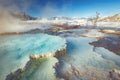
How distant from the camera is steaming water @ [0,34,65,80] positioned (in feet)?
11.8

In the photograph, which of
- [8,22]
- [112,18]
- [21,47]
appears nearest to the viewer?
[21,47]

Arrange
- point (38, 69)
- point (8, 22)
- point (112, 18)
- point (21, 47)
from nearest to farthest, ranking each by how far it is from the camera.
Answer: point (38, 69) < point (21, 47) < point (112, 18) < point (8, 22)

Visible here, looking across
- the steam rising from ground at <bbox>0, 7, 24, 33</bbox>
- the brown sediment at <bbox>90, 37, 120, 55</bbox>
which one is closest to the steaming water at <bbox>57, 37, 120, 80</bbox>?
the brown sediment at <bbox>90, 37, 120, 55</bbox>

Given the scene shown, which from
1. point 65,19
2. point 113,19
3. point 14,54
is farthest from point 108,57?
point 14,54

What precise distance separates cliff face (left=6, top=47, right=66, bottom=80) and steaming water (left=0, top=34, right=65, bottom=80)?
9 cm

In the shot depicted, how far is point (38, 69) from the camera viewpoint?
355 cm

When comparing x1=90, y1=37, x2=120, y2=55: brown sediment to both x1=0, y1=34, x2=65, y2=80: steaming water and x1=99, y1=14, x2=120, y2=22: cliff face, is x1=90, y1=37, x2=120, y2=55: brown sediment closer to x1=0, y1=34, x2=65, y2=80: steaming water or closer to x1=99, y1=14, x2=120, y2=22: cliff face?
x1=99, y1=14, x2=120, y2=22: cliff face

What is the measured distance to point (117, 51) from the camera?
3822mm

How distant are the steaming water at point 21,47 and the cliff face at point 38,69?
90 millimetres

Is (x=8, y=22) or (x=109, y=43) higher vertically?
(x=8, y=22)

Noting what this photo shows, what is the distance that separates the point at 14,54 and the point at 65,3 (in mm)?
1550

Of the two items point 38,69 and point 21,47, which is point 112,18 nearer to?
point 38,69

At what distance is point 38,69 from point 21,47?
27.0 inches

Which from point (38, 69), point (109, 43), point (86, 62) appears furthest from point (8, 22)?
point (109, 43)
